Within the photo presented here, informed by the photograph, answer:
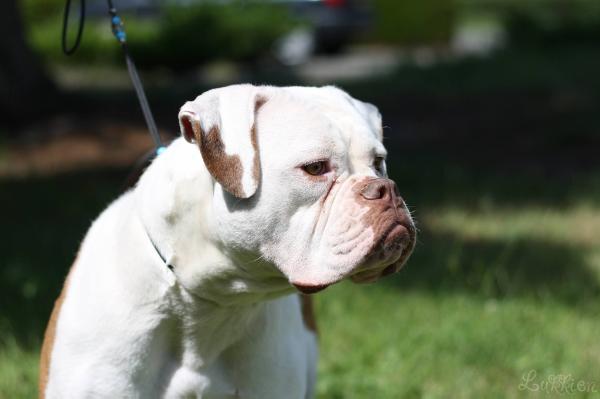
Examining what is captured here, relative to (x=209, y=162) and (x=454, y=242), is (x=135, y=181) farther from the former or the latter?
(x=454, y=242)

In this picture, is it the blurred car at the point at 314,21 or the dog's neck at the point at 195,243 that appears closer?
Answer: the dog's neck at the point at 195,243

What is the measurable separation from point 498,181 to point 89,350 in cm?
588

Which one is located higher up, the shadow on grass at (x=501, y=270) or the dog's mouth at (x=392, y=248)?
the dog's mouth at (x=392, y=248)

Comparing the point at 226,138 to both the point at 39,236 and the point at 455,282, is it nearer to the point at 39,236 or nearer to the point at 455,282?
the point at 455,282

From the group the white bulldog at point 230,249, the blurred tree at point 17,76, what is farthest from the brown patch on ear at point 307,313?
the blurred tree at point 17,76

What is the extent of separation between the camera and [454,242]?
253 inches

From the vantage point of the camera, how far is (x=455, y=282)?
5.61 m

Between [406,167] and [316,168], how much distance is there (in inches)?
236

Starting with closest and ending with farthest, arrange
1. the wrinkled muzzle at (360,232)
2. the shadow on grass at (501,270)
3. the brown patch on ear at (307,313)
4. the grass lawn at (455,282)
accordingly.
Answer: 1. the wrinkled muzzle at (360,232)
2. the brown patch on ear at (307,313)
3. the grass lawn at (455,282)
4. the shadow on grass at (501,270)

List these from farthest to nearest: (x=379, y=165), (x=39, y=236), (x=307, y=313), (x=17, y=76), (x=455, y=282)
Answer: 1. (x=17, y=76)
2. (x=39, y=236)
3. (x=455, y=282)
4. (x=307, y=313)
5. (x=379, y=165)

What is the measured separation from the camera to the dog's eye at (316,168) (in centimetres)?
269

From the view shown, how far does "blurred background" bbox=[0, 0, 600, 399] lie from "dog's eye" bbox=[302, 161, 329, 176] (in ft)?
6.51

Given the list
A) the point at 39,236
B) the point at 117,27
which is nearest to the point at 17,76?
the point at 39,236

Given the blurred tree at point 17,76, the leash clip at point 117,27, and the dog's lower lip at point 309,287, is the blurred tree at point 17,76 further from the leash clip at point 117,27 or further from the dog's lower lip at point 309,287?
the dog's lower lip at point 309,287
